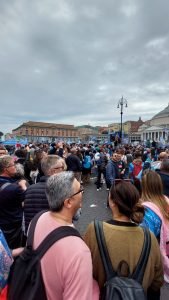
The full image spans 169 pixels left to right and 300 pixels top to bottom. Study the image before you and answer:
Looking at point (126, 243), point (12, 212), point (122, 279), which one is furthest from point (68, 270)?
point (12, 212)

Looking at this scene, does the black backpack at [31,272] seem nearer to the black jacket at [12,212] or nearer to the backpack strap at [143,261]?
the backpack strap at [143,261]

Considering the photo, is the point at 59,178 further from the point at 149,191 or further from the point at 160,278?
the point at 149,191

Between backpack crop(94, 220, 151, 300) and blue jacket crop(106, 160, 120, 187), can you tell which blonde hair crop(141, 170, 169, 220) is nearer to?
backpack crop(94, 220, 151, 300)

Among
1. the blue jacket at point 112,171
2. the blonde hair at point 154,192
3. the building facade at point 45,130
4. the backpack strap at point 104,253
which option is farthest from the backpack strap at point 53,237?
the building facade at point 45,130

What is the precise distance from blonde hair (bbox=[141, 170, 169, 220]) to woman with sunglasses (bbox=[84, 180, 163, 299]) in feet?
3.38

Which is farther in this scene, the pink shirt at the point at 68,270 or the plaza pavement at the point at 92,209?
the plaza pavement at the point at 92,209

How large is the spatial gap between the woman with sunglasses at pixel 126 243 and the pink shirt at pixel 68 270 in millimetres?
383

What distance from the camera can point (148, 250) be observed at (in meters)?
1.79

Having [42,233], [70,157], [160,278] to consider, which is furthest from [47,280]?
[70,157]

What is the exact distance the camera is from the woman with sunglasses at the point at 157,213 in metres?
2.74

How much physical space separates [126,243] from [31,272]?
0.70m

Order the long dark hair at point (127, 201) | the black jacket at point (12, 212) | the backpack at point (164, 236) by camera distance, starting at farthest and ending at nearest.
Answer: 1. the black jacket at point (12, 212)
2. the backpack at point (164, 236)
3. the long dark hair at point (127, 201)

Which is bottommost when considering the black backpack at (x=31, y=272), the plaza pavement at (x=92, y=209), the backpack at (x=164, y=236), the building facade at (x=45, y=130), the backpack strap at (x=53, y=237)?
the plaza pavement at (x=92, y=209)

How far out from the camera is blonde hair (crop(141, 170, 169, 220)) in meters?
2.93
